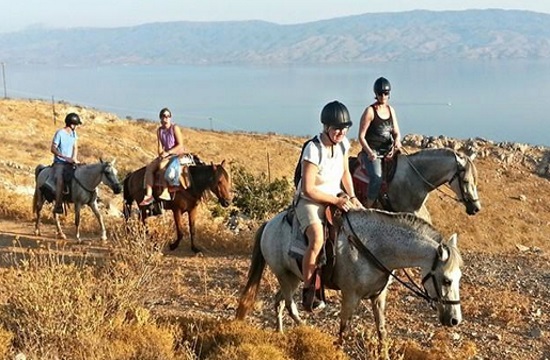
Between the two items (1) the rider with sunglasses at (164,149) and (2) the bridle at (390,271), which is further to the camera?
(1) the rider with sunglasses at (164,149)

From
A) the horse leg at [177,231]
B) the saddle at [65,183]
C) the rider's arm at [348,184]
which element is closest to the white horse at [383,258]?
the rider's arm at [348,184]

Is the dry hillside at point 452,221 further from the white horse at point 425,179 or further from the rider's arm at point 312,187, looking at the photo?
the rider's arm at point 312,187

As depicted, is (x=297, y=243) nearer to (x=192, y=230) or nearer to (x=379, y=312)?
(x=379, y=312)

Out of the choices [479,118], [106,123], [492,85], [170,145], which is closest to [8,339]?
[170,145]

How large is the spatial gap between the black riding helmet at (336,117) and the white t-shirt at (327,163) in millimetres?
207

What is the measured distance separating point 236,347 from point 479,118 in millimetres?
92916

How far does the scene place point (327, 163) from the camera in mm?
5527

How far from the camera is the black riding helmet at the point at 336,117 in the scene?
17.6 feet

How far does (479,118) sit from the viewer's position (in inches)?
3637

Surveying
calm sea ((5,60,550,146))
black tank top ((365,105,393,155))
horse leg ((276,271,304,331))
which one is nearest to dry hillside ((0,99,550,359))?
horse leg ((276,271,304,331))

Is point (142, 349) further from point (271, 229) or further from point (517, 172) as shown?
point (517, 172)

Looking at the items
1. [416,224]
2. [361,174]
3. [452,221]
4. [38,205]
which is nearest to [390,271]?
[416,224]

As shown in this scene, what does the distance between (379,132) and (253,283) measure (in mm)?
3119

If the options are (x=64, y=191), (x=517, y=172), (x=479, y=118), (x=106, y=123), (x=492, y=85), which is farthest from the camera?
(x=492, y=85)
